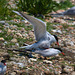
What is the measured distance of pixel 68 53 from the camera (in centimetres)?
571

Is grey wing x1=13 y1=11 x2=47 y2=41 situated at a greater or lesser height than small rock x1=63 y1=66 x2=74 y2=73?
greater

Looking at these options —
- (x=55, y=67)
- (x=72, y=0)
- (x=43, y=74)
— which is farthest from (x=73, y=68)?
(x=72, y=0)

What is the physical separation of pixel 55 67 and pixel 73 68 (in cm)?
39

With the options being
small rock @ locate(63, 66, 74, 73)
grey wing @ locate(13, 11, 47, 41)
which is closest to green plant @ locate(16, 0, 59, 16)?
grey wing @ locate(13, 11, 47, 41)

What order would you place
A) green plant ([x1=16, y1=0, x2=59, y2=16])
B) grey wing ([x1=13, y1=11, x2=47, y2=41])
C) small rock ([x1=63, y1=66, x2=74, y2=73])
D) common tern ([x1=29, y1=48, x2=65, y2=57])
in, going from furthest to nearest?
green plant ([x1=16, y1=0, x2=59, y2=16]), common tern ([x1=29, y1=48, x2=65, y2=57]), small rock ([x1=63, y1=66, x2=74, y2=73]), grey wing ([x1=13, y1=11, x2=47, y2=41])

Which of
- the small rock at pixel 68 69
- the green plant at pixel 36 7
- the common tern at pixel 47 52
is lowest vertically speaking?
the small rock at pixel 68 69

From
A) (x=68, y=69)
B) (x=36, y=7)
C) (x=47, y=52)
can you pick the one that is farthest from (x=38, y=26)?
(x=36, y=7)

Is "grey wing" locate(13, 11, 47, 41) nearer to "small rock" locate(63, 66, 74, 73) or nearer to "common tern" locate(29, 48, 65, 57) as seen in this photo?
"common tern" locate(29, 48, 65, 57)

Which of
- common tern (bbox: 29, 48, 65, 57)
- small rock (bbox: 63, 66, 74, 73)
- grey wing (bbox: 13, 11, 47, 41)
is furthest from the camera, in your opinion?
common tern (bbox: 29, 48, 65, 57)

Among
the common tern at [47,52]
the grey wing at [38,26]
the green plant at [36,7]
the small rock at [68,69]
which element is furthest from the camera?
the green plant at [36,7]

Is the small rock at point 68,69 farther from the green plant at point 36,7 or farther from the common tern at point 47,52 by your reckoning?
the green plant at point 36,7

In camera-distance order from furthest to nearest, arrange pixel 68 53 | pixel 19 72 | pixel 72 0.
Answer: pixel 72 0, pixel 68 53, pixel 19 72

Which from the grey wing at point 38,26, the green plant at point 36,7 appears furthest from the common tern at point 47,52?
the green plant at point 36,7

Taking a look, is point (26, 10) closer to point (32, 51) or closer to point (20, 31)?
point (20, 31)
